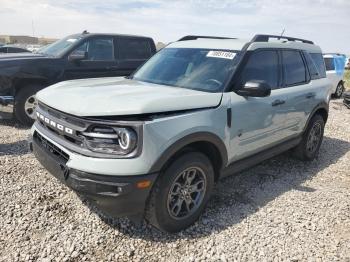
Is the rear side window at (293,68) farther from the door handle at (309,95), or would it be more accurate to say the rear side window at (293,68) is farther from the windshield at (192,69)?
the windshield at (192,69)

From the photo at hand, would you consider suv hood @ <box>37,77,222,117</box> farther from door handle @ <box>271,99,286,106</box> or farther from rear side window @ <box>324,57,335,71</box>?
rear side window @ <box>324,57,335,71</box>

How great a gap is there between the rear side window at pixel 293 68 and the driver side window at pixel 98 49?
414 cm

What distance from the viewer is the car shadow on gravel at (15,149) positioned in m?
5.19

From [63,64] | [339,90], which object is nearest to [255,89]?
[63,64]

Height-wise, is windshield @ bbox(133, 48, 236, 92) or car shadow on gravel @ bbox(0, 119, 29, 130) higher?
windshield @ bbox(133, 48, 236, 92)

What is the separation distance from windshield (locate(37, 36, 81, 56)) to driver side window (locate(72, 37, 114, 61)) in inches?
9.1

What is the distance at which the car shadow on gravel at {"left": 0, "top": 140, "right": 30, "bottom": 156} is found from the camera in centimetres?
519

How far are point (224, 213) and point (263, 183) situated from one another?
3.85 ft

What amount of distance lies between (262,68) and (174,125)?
5.80 ft

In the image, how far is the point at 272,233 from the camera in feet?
11.6

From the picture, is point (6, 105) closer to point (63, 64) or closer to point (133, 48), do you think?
point (63, 64)

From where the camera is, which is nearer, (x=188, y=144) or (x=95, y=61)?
(x=188, y=144)

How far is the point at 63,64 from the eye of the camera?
7.06 m

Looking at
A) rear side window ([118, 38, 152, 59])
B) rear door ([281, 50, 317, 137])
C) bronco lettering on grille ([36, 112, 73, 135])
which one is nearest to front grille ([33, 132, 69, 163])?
bronco lettering on grille ([36, 112, 73, 135])
